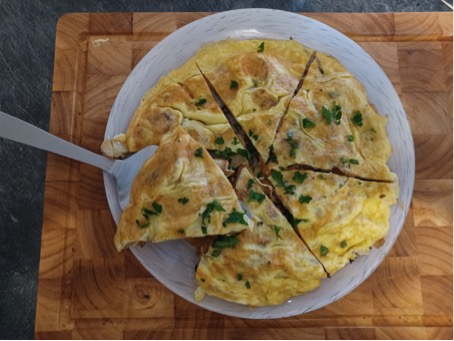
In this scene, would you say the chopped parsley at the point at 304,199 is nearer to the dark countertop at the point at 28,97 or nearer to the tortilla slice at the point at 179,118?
the tortilla slice at the point at 179,118

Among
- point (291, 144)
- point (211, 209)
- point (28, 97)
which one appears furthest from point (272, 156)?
point (28, 97)

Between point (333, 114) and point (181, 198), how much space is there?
121 cm

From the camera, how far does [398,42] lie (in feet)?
13.1

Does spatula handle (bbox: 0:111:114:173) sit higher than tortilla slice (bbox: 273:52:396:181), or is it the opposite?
tortilla slice (bbox: 273:52:396:181)

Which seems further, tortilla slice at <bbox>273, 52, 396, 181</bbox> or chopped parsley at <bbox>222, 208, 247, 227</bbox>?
tortilla slice at <bbox>273, 52, 396, 181</bbox>

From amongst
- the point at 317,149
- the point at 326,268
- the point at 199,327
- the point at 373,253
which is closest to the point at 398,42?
the point at 317,149

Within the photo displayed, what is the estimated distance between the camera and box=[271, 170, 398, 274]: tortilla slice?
3090 millimetres

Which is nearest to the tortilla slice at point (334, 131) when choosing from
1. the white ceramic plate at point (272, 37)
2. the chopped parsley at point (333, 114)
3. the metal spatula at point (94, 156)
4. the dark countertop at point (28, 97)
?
the chopped parsley at point (333, 114)

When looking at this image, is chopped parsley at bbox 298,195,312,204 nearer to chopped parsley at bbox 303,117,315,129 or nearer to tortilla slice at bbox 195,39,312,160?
tortilla slice at bbox 195,39,312,160

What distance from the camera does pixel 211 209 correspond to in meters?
2.97

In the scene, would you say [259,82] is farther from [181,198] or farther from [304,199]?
[181,198]

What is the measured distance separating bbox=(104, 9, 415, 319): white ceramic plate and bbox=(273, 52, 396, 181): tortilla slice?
235 mm

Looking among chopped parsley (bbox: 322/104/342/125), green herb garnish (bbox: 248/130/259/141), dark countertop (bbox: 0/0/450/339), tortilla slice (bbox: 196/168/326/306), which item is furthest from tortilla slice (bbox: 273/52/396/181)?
dark countertop (bbox: 0/0/450/339)

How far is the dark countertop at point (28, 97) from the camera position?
418cm
